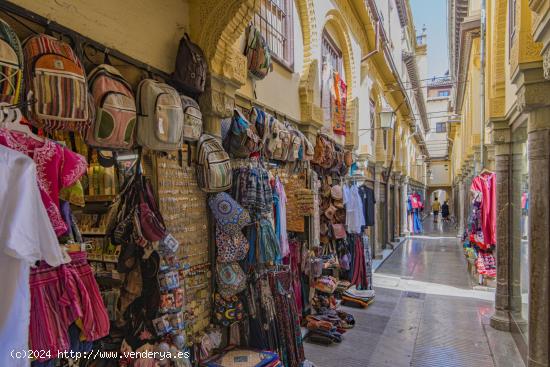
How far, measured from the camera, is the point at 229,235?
10.7 feet

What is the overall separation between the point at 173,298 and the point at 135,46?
1904 millimetres

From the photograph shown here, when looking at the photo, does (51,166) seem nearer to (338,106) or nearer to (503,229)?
(503,229)

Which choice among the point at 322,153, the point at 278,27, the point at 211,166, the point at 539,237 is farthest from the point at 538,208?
the point at 278,27

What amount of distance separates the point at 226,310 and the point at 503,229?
179 inches

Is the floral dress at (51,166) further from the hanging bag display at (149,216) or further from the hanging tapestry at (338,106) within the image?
the hanging tapestry at (338,106)

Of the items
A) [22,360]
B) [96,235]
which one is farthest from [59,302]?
[96,235]

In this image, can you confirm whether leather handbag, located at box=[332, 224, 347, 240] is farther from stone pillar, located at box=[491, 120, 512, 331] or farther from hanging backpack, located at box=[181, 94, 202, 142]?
hanging backpack, located at box=[181, 94, 202, 142]

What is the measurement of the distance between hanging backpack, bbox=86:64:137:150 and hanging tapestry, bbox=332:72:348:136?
5308mm

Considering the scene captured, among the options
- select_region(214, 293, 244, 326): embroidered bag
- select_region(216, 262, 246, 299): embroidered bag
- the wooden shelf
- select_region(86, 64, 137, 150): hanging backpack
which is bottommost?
select_region(214, 293, 244, 326): embroidered bag

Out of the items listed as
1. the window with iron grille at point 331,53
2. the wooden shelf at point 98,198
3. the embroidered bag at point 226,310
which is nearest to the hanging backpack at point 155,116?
the wooden shelf at point 98,198

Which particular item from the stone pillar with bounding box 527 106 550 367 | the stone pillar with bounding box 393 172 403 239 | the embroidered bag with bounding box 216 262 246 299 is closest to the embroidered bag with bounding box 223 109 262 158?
the embroidered bag with bounding box 216 262 246 299

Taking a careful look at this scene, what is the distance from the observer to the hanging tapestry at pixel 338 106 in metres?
7.12

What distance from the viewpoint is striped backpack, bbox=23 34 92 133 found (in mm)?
1695

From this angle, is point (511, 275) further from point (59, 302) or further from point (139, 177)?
point (59, 302)
